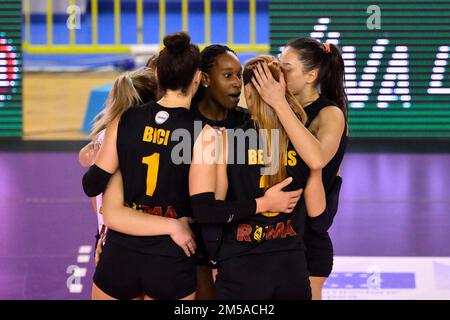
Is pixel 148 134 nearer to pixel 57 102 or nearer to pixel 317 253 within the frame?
pixel 317 253

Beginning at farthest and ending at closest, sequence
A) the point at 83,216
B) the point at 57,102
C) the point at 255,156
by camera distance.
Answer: the point at 57,102
the point at 83,216
the point at 255,156

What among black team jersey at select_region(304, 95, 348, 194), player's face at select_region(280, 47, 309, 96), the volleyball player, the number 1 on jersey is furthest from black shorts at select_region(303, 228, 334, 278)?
the number 1 on jersey

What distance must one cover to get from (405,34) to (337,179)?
648 centimetres

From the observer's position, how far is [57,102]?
12711mm

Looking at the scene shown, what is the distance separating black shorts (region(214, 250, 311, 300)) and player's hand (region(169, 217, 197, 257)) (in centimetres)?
15

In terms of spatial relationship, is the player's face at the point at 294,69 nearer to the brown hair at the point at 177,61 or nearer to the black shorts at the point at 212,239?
the brown hair at the point at 177,61

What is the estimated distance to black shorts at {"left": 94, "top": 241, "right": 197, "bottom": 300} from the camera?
154 inches

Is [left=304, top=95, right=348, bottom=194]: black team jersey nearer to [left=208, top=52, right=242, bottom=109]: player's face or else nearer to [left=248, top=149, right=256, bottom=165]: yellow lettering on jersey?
[left=208, top=52, right=242, bottom=109]: player's face

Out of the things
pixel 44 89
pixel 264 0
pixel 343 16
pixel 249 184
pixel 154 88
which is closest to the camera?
pixel 249 184

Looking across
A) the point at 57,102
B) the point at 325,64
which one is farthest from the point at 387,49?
the point at 325,64

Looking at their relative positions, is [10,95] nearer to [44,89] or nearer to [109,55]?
[44,89]

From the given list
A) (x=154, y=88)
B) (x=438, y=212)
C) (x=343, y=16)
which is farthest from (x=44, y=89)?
(x=154, y=88)

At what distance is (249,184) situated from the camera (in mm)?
3854

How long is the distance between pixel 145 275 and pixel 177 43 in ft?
3.05
